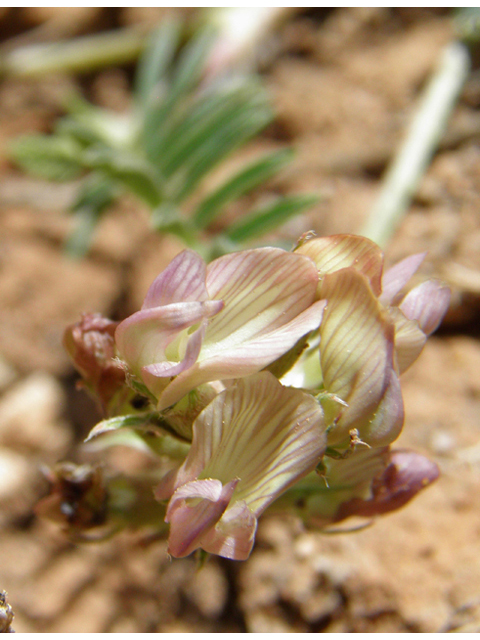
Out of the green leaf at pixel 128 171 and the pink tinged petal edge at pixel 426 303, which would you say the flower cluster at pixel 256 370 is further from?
the green leaf at pixel 128 171

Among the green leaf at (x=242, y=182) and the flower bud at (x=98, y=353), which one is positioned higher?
the flower bud at (x=98, y=353)

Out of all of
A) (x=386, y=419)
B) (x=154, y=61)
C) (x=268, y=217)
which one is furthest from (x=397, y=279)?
(x=154, y=61)

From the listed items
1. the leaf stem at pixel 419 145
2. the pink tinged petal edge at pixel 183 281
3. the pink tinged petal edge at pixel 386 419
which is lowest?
the leaf stem at pixel 419 145

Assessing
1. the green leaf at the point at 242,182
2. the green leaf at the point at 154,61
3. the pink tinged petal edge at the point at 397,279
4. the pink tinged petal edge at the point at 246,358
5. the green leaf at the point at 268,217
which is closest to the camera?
the pink tinged petal edge at the point at 246,358

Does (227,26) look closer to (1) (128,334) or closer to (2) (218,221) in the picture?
(2) (218,221)

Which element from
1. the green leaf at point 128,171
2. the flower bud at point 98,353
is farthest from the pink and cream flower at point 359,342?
the green leaf at point 128,171

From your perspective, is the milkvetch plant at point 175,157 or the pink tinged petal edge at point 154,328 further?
the milkvetch plant at point 175,157

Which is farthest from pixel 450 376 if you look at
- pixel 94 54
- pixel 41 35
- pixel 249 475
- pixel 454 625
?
pixel 41 35

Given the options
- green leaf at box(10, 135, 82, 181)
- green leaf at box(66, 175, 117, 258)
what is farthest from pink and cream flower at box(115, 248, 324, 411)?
green leaf at box(10, 135, 82, 181)
